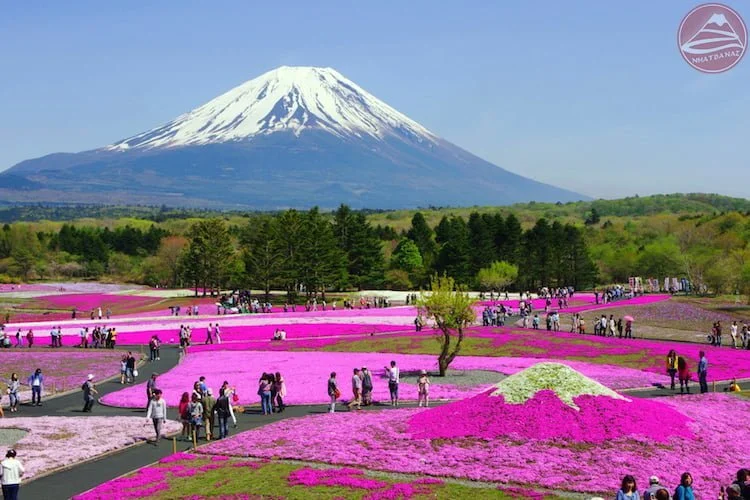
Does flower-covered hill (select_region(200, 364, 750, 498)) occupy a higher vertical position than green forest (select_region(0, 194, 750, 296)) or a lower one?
lower

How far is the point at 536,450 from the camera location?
2409 cm

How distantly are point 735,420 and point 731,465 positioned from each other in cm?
594

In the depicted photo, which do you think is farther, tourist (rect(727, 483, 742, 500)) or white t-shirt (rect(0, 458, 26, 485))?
white t-shirt (rect(0, 458, 26, 485))

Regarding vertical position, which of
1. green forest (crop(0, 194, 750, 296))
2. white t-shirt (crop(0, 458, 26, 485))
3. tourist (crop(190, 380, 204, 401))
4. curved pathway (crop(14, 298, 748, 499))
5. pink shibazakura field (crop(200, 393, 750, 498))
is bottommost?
curved pathway (crop(14, 298, 748, 499))

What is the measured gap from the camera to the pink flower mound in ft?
82.1

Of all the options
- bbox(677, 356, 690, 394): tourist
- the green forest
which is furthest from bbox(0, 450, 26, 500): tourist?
the green forest

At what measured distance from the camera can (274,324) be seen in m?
70.1

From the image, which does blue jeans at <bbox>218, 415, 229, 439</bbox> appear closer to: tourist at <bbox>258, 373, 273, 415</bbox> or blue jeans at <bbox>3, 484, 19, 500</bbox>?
tourist at <bbox>258, 373, 273, 415</bbox>

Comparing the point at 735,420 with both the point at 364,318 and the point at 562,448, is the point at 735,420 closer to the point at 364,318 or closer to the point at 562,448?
the point at 562,448

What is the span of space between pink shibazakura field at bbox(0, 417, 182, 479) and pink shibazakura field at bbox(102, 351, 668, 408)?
487cm

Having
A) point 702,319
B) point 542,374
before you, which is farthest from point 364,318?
point 542,374

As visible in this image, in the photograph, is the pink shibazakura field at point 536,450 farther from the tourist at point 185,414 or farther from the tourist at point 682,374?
the tourist at point 682,374

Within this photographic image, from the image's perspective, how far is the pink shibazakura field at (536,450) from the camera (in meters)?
22.2

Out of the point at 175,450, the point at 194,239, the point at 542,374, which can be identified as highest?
the point at 194,239
